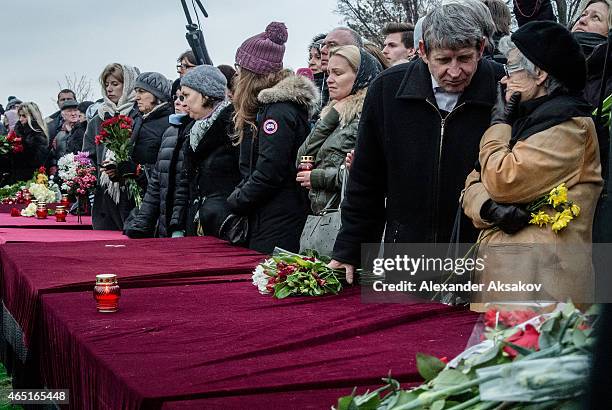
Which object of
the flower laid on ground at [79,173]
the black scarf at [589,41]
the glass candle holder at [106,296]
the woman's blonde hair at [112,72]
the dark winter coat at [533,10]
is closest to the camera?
the glass candle holder at [106,296]

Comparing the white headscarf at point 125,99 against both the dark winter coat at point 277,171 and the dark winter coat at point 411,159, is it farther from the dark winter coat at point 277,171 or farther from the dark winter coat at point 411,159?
the dark winter coat at point 411,159

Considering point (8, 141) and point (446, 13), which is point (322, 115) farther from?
point (8, 141)

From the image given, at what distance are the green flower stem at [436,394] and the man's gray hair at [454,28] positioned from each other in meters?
1.98

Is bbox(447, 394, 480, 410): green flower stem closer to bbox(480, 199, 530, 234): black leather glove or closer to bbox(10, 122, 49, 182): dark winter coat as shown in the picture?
bbox(480, 199, 530, 234): black leather glove

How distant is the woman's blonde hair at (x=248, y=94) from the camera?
17.9 feet

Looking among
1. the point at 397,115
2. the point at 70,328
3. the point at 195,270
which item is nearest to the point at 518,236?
the point at 397,115

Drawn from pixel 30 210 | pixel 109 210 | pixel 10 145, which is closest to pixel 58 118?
pixel 10 145

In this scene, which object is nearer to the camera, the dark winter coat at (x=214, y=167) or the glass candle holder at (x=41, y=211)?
the dark winter coat at (x=214, y=167)

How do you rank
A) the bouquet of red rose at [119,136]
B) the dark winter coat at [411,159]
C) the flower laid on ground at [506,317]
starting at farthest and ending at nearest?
the bouquet of red rose at [119,136] → the dark winter coat at [411,159] → the flower laid on ground at [506,317]

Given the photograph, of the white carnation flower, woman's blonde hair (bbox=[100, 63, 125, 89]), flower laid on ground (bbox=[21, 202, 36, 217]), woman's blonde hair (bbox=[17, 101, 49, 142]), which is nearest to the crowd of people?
the white carnation flower

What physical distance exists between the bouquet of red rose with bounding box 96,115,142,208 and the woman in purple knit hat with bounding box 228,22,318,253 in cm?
216

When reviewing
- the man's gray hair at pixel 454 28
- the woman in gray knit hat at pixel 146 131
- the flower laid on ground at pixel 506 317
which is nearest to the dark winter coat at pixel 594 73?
the man's gray hair at pixel 454 28

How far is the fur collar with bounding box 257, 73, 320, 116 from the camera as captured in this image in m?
5.27

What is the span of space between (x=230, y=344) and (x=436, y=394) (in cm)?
117
